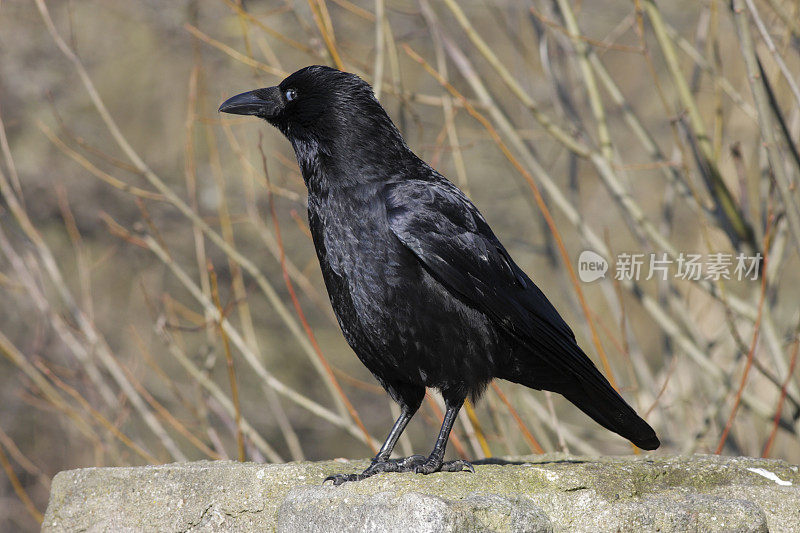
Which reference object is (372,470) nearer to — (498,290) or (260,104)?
(498,290)

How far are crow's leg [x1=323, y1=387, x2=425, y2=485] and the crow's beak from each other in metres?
1.32

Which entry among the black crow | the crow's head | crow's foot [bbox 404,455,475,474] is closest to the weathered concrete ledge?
crow's foot [bbox 404,455,475,474]

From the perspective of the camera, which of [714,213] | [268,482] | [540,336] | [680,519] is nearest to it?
[680,519]

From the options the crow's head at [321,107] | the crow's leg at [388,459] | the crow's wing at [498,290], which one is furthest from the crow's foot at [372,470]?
the crow's head at [321,107]

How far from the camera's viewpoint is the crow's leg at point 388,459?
303cm

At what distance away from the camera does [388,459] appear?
332 cm

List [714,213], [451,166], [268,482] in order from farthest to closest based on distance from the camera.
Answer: [451,166] → [714,213] → [268,482]

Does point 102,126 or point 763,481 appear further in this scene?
point 102,126

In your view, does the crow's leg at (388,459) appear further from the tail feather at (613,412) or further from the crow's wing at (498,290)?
the tail feather at (613,412)

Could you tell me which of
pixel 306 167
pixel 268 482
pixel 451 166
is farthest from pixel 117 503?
pixel 451 166

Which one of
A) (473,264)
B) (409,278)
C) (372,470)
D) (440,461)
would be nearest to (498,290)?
(473,264)

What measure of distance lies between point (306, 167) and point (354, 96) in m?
0.35

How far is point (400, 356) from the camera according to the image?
10.3 ft

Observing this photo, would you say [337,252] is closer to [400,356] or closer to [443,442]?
[400,356]
